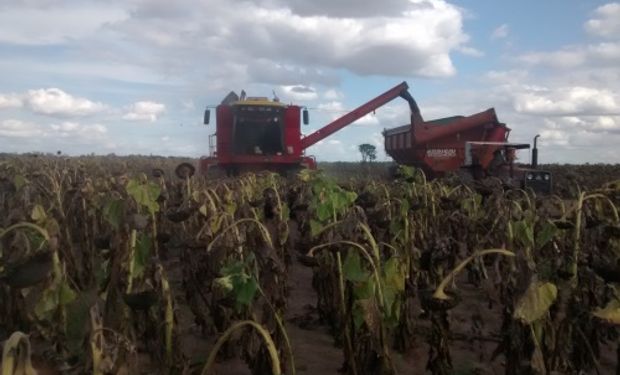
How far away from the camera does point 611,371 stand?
12.5 feet

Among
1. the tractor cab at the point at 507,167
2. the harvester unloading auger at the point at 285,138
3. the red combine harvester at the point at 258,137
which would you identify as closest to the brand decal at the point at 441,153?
the harvester unloading auger at the point at 285,138

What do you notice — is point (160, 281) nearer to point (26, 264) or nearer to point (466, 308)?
point (26, 264)

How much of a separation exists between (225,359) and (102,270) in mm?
1070

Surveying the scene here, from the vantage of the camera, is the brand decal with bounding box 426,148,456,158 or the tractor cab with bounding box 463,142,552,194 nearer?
the tractor cab with bounding box 463,142,552,194

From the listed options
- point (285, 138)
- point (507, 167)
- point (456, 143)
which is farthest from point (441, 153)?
point (285, 138)

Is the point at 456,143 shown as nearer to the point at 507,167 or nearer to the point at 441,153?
the point at 441,153

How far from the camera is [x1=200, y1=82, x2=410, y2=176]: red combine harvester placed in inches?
614

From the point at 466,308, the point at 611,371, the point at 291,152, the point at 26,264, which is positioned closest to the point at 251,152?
the point at 291,152

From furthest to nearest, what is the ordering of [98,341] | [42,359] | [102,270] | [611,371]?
[611,371] < [102,270] < [98,341] < [42,359]

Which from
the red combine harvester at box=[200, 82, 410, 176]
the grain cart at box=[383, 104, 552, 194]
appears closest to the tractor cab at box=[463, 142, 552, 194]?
the grain cart at box=[383, 104, 552, 194]

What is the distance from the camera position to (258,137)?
1588 centimetres

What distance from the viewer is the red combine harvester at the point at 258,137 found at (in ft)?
51.1

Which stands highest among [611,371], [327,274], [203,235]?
[203,235]

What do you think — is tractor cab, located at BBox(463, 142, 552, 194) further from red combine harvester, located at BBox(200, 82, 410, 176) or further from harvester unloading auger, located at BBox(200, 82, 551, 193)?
red combine harvester, located at BBox(200, 82, 410, 176)
